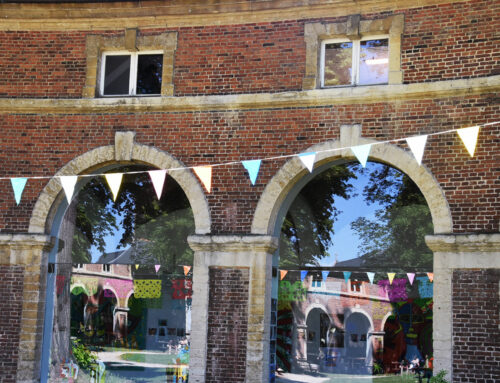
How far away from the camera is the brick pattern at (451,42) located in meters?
12.2

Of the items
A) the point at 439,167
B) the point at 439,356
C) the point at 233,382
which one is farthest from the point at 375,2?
the point at 233,382

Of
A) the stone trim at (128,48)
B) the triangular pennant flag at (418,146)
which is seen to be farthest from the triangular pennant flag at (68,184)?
the triangular pennant flag at (418,146)

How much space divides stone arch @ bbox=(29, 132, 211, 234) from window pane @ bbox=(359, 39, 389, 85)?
332 centimetres

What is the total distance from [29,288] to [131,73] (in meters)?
4.15

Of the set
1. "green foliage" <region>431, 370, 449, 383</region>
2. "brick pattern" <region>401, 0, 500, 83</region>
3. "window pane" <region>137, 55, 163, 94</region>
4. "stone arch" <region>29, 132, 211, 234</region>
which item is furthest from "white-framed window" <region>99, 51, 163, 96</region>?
"green foliage" <region>431, 370, 449, 383</region>

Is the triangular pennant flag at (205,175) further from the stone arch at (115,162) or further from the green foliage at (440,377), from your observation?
the green foliage at (440,377)

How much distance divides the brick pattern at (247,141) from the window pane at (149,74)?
24.6 inches

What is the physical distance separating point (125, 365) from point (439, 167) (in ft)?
23.4

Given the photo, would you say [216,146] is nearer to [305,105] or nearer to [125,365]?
[305,105]

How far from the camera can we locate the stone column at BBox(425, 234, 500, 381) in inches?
456

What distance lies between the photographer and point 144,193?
16.7 m

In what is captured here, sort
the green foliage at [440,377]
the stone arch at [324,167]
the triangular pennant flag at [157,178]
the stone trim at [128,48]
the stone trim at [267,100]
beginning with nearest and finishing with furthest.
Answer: the green foliage at [440,377] → the stone arch at [324,167] → the stone trim at [267,100] → the triangular pennant flag at [157,178] → the stone trim at [128,48]

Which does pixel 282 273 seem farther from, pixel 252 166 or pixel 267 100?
pixel 267 100

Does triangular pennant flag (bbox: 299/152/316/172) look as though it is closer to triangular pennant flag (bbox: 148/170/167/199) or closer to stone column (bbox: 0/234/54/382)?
triangular pennant flag (bbox: 148/170/167/199)
